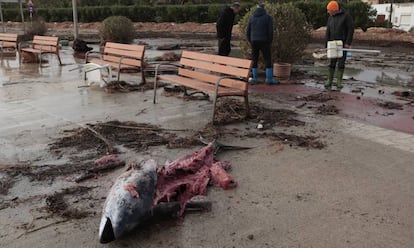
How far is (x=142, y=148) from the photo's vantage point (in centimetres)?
537

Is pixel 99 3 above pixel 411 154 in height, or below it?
above

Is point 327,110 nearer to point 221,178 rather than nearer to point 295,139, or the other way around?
point 295,139

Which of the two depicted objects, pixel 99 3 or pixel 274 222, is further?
pixel 99 3

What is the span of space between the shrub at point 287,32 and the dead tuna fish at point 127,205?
25.5 ft

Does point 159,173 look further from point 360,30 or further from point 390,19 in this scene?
point 390,19

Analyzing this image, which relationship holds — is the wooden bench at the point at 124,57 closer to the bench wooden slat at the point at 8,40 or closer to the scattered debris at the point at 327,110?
the scattered debris at the point at 327,110

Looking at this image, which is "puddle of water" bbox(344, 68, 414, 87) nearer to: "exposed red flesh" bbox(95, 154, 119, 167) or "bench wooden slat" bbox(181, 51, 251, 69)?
"bench wooden slat" bbox(181, 51, 251, 69)

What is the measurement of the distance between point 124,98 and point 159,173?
169 inches

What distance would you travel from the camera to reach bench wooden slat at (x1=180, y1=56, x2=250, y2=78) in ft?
21.3

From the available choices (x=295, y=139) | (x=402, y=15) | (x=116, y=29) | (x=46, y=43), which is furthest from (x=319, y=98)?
(x=402, y=15)

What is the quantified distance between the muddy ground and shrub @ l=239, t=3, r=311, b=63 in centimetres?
242

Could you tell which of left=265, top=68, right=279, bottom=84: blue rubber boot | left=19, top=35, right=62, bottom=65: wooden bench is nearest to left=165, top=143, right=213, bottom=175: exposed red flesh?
left=265, top=68, right=279, bottom=84: blue rubber boot

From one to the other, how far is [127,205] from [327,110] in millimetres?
4774

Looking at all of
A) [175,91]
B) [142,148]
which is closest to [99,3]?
[175,91]
